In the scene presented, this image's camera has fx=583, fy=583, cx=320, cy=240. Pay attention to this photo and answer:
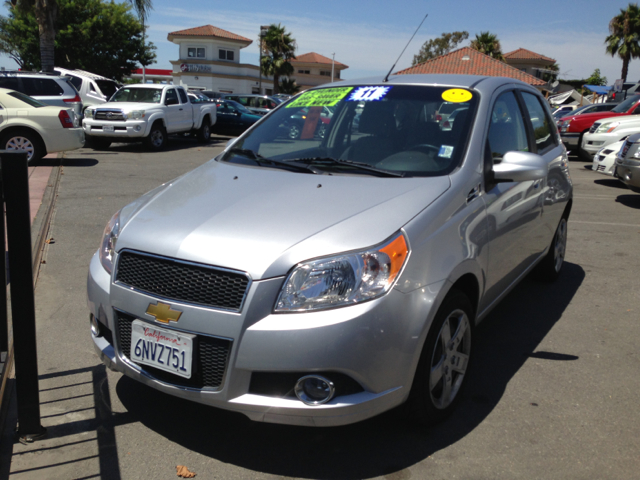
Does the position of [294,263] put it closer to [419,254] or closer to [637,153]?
[419,254]

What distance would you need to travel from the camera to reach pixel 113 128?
49.9 feet

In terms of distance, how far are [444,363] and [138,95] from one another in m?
15.6

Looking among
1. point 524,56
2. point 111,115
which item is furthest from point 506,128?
point 524,56

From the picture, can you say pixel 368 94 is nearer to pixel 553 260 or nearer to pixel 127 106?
pixel 553 260

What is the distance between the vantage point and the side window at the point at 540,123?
4.50 m

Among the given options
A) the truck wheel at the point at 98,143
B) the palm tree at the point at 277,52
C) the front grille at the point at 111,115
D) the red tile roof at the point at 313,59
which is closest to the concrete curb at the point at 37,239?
the front grille at the point at 111,115

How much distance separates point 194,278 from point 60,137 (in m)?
10.8

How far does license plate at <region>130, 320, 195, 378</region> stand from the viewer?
250 centimetres

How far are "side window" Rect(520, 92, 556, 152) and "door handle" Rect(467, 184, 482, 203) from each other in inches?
60.3

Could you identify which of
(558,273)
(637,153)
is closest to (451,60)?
(637,153)

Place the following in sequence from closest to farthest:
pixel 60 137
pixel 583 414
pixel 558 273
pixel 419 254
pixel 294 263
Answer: pixel 294 263 → pixel 419 254 → pixel 583 414 → pixel 558 273 → pixel 60 137

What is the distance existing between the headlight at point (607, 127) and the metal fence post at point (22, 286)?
48.3 feet

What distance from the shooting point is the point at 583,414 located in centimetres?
313

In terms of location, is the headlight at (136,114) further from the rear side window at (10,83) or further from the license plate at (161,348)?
the license plate at (161,348)
